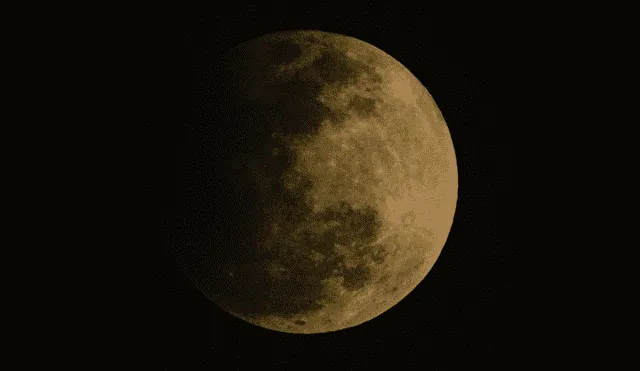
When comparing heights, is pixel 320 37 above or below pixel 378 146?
above

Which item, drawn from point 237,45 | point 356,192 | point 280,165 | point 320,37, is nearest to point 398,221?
point 356,192

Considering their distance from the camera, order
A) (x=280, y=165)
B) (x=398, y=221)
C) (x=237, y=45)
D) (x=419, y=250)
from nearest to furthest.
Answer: (x=280, y=165)
(x=398, y=221)
(x=419, y=250)
(x=237, y=45)

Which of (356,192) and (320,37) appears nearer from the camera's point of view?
(356,192)

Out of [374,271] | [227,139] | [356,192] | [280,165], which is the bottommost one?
[374,271]

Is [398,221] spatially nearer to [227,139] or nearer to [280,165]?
[280,165]
